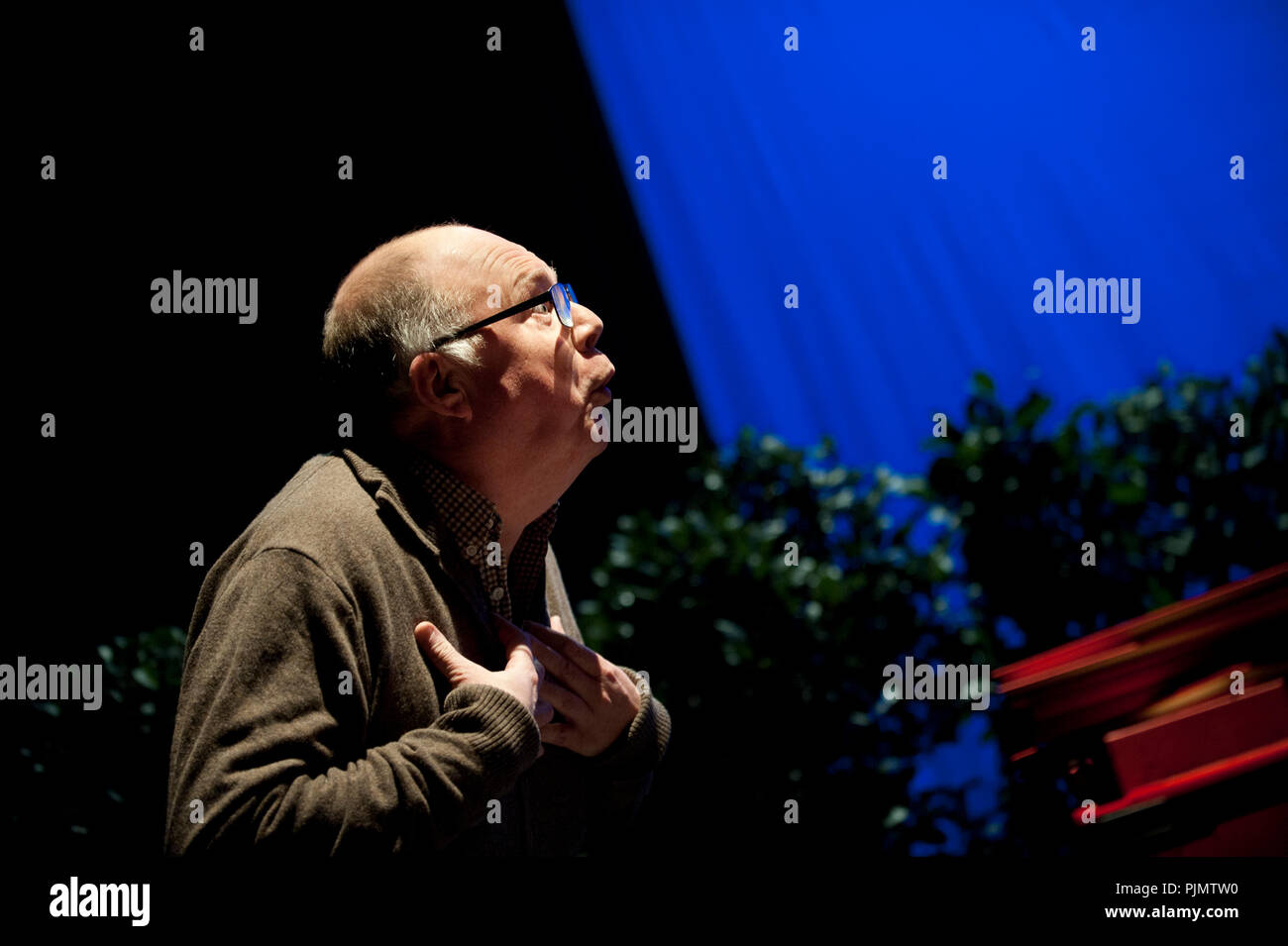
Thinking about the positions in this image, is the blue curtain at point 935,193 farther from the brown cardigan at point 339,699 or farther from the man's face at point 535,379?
the brown cardigan at point 339,699

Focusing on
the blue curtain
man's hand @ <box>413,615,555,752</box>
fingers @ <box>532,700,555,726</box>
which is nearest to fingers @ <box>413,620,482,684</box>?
man's hand @ <box>413,615,555,752</box>

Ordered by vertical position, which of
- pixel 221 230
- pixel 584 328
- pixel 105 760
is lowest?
pixel 105 760

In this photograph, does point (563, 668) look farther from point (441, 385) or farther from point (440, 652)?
point (441, 385)

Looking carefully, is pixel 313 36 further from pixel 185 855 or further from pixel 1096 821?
pixel 1096 821

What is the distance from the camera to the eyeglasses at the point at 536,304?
1.62m

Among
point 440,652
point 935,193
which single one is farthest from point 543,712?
point 935,193

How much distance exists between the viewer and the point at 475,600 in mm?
1596

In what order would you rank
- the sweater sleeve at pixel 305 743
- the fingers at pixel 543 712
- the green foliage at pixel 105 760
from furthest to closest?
the green foliage at pixel 105 760
the fingers at pixel 543 712
the sweater sleeve at pixel 305 743

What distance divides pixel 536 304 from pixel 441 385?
194 mm

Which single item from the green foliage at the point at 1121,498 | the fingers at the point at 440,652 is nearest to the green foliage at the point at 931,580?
the green foliage at the point at 1121,498

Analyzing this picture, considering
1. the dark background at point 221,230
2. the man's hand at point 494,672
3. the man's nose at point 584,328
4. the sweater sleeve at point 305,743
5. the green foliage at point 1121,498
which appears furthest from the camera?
the dark background at point 221,230

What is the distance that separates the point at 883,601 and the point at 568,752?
1.79m

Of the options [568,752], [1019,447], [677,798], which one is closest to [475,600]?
[568,752]

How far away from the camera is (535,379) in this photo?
1650 millimetres
